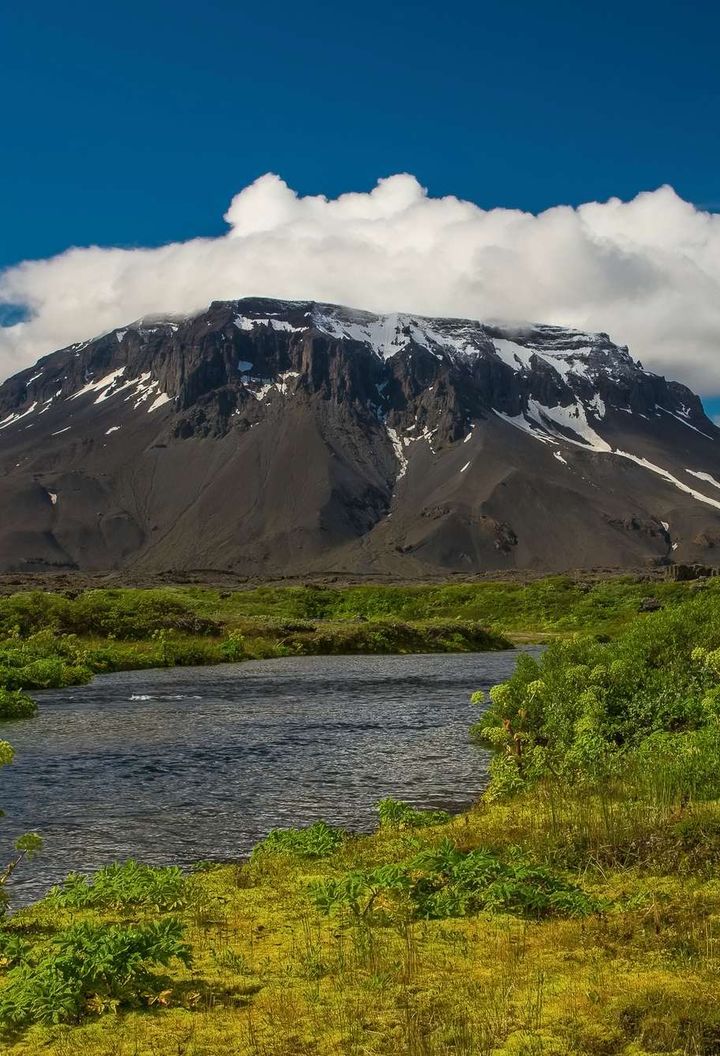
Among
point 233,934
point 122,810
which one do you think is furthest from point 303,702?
point 233,934

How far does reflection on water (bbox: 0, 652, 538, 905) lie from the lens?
18484 mm

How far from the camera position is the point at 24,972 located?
10531mm

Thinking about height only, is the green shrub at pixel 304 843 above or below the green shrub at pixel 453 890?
below

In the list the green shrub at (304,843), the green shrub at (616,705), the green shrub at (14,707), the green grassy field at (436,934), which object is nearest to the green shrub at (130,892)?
the green grassy field at (436,934)

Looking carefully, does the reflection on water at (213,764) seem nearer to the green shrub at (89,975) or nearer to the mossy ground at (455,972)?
the mossy ground at (455,972)

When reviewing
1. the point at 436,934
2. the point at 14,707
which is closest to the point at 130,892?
the point at 436,934

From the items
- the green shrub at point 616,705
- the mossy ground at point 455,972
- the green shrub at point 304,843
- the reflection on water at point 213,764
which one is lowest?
the reflection on water at point 213,764

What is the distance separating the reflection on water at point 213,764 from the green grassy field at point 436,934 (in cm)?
176

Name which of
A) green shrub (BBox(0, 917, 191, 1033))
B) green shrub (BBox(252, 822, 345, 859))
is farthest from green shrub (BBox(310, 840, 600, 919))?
green shrub (BBox(0, 917, 191, 1033))

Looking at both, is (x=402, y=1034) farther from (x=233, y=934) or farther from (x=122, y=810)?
(x=122, y=810)

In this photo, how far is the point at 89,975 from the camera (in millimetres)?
10164

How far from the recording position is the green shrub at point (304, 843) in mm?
16281

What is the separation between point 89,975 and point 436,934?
444 cm

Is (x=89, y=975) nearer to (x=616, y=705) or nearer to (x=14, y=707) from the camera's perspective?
(x=616, y=705)
